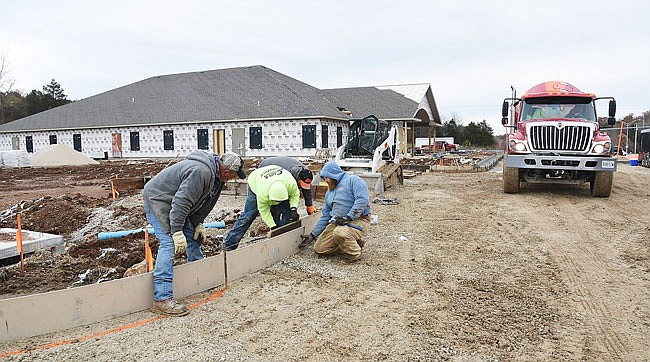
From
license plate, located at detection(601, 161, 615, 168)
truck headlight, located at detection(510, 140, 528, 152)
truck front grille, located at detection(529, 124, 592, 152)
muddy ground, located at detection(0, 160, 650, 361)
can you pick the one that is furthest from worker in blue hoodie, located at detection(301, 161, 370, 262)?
license plate, located at detection(601, 161, 615, 168)

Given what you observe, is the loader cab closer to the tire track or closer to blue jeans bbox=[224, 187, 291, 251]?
the tire track

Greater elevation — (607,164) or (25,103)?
(25,103)

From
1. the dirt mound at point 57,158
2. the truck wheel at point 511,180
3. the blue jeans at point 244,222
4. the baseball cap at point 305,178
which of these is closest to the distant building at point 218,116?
the dirt mound at point 57,158

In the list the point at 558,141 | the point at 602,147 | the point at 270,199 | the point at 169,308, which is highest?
the point at 558,141

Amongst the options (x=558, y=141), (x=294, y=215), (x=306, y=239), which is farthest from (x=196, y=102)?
(x=294, y=215)

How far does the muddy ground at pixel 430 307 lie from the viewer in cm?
327

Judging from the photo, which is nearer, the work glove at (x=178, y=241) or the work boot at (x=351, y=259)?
the work glove at (x=178, y=241)

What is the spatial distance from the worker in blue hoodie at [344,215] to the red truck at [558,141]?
584 cm

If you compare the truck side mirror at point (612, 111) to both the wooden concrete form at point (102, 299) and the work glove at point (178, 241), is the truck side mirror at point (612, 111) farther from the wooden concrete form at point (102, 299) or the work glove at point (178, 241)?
the work glove at point (178, 241)

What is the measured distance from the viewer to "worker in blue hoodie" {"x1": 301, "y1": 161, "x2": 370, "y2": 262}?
17.7 ft

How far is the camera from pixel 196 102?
89.5ft

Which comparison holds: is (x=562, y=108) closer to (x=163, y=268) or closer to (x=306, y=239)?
(x=306, y=239)

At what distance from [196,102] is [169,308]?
81.9 ft

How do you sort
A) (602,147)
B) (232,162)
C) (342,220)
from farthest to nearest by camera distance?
(602,147) → (342,220) → (232,162)
